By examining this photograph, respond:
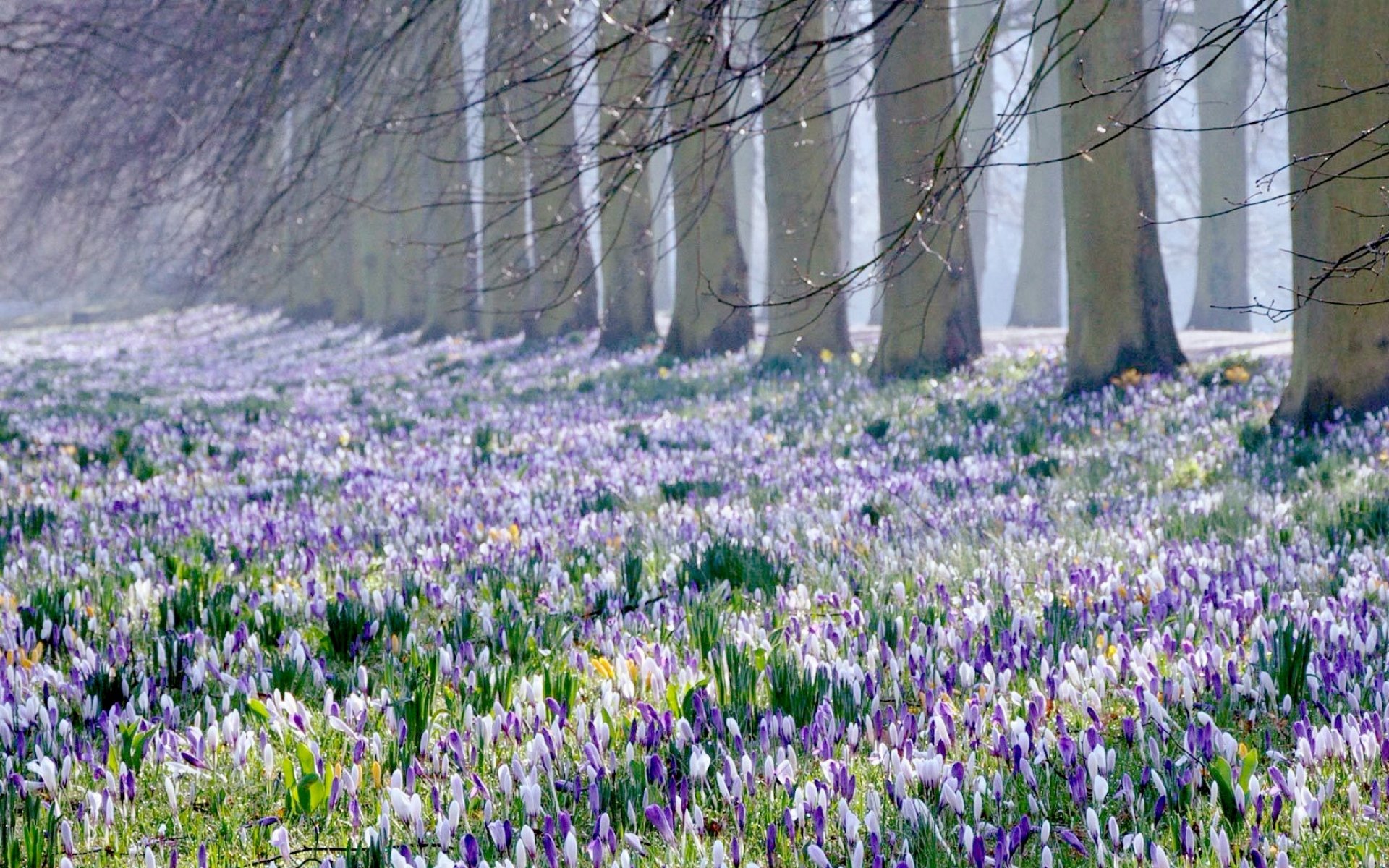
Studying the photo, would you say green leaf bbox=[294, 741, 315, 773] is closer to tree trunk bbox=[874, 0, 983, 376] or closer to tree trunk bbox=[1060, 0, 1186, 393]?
tree trunk bbox=[1060, 0, 1186, 393]

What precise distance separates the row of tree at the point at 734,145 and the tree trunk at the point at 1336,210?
20 millimetres

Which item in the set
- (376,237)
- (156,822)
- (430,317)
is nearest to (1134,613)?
(156,822)

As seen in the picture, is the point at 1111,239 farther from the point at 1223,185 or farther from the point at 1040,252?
the point at 1040,252

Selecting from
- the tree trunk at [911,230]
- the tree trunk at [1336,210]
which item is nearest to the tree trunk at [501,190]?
the tree trunk at [911,230]

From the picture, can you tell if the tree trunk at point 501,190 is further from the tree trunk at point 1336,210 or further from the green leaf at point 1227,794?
the green leaf at point 1227,794

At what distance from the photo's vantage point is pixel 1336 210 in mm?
8547

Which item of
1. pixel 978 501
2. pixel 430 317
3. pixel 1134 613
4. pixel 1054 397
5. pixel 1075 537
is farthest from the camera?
pixel 430 317

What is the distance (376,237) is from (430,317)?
671 centimetres

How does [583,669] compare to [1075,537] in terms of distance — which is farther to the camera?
[1075,537]

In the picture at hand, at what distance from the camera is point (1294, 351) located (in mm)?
9414

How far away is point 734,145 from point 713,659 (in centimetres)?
473

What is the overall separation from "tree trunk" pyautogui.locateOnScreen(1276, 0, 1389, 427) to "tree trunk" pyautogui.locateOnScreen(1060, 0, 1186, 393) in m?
2.64

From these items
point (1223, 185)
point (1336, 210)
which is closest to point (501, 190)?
point (1336, 210)

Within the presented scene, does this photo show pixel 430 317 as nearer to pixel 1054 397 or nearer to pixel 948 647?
pixel 1054 397
